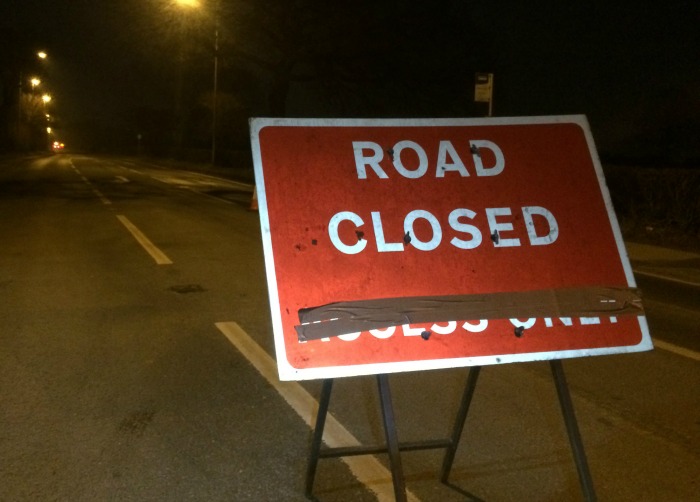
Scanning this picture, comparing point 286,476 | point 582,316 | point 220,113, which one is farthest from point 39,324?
point 220,113

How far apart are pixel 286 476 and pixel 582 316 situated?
1.93 m

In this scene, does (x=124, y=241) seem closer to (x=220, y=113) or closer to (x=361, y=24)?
(x=361, y=24)

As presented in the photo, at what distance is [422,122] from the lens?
11.3ft

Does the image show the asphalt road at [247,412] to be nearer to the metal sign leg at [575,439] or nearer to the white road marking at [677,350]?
the white road marking at [677,350]

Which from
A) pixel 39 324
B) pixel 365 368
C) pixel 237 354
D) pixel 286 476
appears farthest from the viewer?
pixel 39 324

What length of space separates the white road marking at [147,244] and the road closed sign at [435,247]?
8985mm

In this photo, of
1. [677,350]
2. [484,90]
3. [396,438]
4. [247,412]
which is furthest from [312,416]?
[484,90]

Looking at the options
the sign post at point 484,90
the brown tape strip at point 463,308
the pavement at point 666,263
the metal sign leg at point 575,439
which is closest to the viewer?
the brown tape strip at point 463,308

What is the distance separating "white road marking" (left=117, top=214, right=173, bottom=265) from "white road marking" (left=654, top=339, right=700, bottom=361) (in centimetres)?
690

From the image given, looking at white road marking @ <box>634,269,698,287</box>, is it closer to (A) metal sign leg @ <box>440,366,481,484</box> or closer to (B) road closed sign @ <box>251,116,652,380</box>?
(A) metal sign leg @ <box>440,366,481,484</box>

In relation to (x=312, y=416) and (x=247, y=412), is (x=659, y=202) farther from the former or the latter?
(x=247, y=412)

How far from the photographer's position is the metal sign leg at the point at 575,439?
127 inches

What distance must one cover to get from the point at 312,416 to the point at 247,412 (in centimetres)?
43

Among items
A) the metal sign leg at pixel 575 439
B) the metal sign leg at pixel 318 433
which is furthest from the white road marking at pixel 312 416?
the metal sign leg at pixel 575 439
